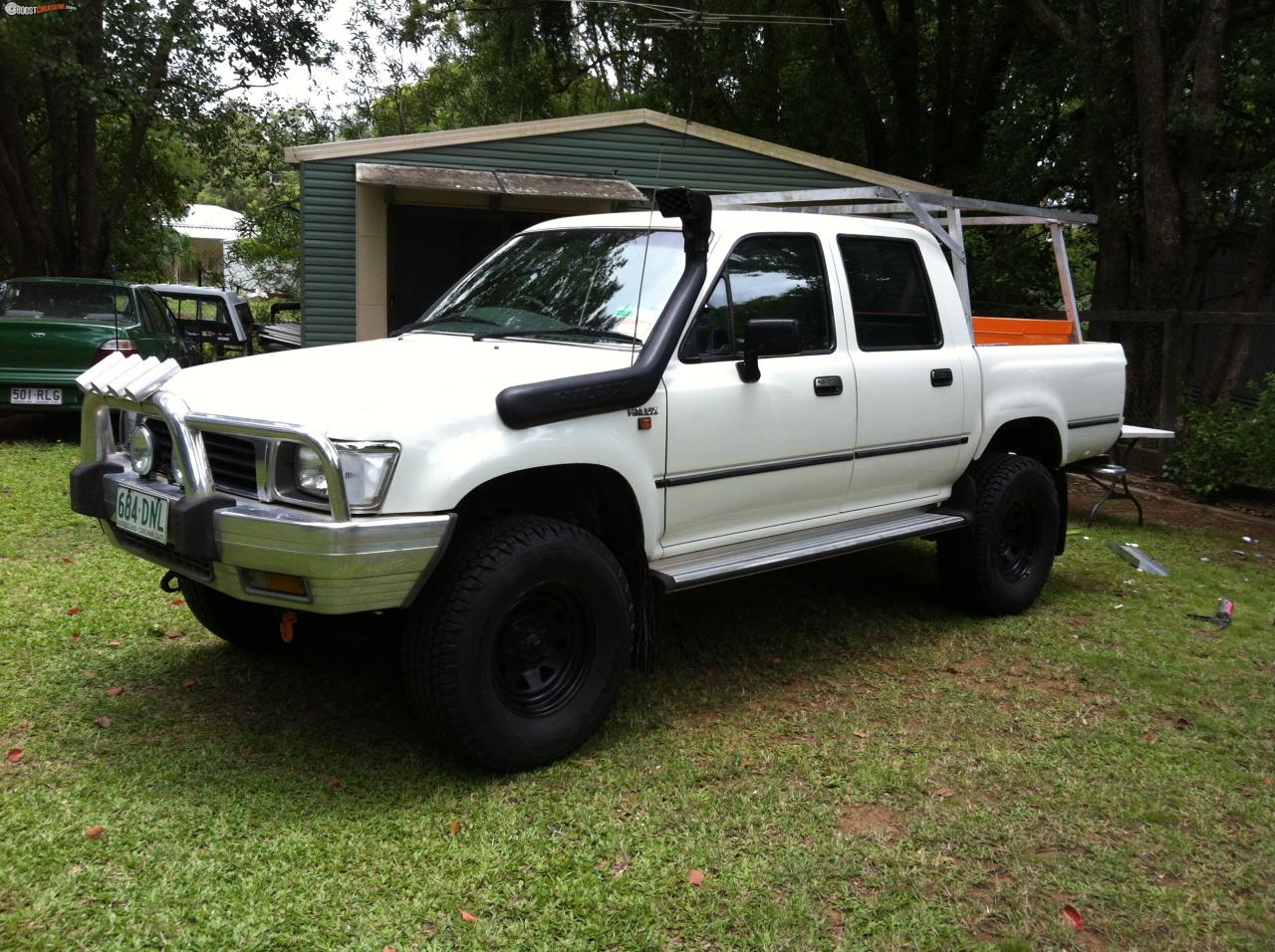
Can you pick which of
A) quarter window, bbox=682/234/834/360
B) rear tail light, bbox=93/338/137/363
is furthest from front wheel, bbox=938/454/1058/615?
rear tail light, bbox=93/338/137/363

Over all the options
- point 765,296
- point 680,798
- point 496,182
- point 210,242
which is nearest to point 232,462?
point 680,798

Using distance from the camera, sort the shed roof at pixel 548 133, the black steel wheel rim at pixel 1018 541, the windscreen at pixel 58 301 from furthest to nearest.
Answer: the shed roof at pixel 548 133
the windscreen at pixel 58 301
the black steel wheel rim at pixel 1018 541

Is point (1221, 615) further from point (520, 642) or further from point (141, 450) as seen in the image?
point (141, 450)

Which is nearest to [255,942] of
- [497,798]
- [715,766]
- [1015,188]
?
[497,798]

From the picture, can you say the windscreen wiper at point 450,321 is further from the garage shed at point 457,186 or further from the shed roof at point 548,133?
the shed roof at point 548,133

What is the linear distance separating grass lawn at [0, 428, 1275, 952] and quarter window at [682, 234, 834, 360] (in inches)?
58.7

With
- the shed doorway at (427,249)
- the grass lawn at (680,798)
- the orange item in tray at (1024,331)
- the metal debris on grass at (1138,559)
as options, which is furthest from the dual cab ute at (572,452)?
the shed doorway at (427,249)

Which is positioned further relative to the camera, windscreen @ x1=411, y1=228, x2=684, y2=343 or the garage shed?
the garage shed

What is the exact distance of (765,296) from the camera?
4.52 m

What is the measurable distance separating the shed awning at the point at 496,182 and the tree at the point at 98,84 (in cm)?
383

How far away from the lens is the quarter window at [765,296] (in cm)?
427

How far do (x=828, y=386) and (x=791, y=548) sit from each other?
710mm

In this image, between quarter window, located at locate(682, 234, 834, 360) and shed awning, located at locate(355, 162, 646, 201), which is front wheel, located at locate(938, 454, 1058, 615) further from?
shed awning, located at locate(355, 162, 646, 201)

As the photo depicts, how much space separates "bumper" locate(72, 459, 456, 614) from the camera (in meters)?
3.21
